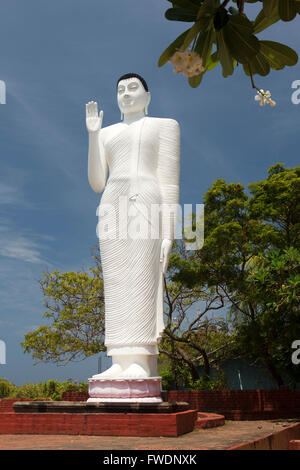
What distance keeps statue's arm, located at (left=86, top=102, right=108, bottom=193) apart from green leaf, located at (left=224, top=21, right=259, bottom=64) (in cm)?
620

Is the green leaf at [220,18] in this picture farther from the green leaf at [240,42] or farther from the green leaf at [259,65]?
the green leaf at [259,65]

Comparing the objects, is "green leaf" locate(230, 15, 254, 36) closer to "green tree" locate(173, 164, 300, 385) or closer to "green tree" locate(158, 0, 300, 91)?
"green tree" locate(158, 0, 300, 91)

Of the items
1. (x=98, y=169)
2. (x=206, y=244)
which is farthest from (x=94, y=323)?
(x=98, y=169)

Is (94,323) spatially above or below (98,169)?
below

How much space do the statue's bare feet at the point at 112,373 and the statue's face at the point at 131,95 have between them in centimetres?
396

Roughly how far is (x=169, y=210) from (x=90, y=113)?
201 cm

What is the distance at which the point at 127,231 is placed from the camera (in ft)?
22.9

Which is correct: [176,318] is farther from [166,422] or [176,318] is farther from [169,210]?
[166,422]

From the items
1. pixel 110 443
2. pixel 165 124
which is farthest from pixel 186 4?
pixel 165 124

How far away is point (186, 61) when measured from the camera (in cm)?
149

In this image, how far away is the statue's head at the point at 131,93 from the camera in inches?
297

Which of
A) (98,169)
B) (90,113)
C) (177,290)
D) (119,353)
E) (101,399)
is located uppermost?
(90,113)

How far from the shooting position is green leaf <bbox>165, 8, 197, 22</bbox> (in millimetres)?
1457

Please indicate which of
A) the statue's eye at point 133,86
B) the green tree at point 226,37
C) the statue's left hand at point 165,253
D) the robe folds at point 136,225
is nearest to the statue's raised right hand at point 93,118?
the robe folds at point 136,225
